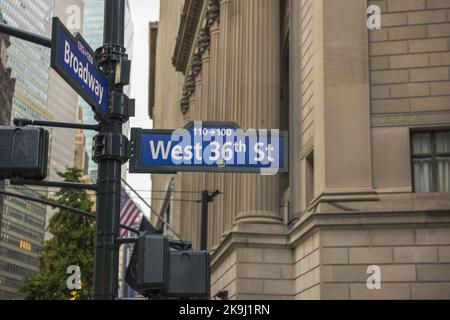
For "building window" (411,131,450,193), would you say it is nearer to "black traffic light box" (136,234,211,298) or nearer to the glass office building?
"black traffic light box" (136,234,211,298)

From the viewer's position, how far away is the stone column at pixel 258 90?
2914 cm

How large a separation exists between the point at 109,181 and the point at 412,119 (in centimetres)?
1482

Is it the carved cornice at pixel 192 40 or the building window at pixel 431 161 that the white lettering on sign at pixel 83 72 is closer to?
the building window at pixel 431 161

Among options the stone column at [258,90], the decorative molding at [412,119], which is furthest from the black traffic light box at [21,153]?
the stone column at [258,90]

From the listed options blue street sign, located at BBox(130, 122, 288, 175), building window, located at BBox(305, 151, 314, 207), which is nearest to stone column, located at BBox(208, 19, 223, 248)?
building window, located at BBox(305, 151, 314, 207)

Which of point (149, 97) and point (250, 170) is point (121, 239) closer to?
point (250, 170)

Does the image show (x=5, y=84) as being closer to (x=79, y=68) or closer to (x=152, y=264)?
(x=79, y=68)

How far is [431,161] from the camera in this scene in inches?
885

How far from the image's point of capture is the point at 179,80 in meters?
71.4

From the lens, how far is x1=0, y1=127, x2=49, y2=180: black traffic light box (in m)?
7.99

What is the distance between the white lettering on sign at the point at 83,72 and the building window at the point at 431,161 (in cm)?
1478

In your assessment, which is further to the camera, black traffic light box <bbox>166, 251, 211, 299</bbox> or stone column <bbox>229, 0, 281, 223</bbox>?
stone column <bbox>229, 0, 281, 223</bbox>
